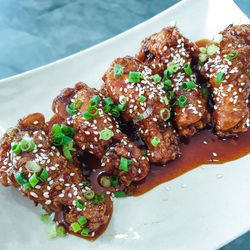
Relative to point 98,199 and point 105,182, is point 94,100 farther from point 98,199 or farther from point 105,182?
point 98,199

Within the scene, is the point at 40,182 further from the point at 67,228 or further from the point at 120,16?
the point at 120,16

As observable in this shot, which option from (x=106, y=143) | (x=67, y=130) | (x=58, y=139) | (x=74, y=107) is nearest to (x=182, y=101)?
(x=106, y=143)

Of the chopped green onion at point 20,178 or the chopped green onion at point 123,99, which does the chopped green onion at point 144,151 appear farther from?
the chopped green onion at point 20,178

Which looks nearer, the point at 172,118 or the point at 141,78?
the point at 141,78

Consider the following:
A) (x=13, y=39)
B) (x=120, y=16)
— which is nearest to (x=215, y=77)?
(x=120, y=16)

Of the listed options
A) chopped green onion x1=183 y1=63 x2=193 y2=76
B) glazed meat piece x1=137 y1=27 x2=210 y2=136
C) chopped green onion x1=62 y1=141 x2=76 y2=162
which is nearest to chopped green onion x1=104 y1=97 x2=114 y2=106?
chopped green onion x1=62 y1=141 x2=76 y2=162

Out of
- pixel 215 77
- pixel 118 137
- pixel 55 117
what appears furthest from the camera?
pixel 55 117
